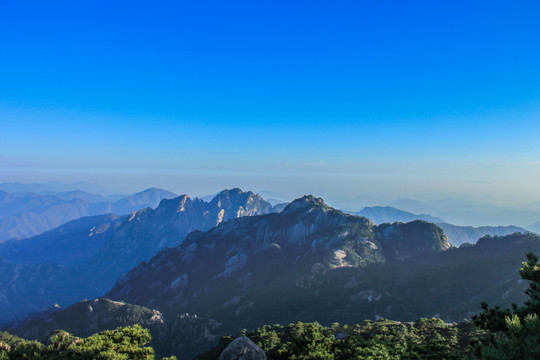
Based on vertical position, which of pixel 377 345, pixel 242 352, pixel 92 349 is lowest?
pixel 242 352

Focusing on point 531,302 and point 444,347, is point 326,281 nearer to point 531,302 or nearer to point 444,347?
point 444,347

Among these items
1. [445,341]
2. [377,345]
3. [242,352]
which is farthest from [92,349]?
[445,341]

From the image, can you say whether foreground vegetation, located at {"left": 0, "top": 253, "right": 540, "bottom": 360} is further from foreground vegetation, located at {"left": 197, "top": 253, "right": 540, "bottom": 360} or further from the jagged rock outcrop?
the jagged rock outcrop

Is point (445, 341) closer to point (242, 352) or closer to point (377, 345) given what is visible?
point (377, 345)

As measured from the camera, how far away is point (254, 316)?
168 m

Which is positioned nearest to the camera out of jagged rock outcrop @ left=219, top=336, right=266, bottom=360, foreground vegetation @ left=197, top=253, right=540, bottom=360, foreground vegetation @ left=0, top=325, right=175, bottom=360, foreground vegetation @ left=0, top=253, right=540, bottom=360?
foreground vegetation @ left=197, top=253, right=540, bottom=360

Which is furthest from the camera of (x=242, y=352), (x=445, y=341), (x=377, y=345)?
(x=445, y=341)

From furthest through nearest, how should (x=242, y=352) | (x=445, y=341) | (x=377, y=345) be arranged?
(x=445, y=341) → (x=377, y=345) → (x=242, y=352)

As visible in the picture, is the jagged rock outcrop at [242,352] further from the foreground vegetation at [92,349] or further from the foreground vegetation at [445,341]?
the foreground vegetation at [92,349]

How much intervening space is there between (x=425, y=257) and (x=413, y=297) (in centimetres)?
5890

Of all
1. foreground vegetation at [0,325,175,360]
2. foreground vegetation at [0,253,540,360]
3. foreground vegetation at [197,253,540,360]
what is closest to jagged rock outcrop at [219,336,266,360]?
foreground vegetation at [0,253,540,360]

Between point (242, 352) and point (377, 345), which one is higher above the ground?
point (377, 345)

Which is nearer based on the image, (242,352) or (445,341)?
(242,352)

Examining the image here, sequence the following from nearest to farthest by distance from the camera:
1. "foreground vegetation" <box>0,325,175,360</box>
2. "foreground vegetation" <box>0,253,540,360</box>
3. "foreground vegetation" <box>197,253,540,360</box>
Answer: "foreground vegetation" <box>197,253,540,360</box> < "foreground vegetation" <box>0,253,540,360</box> < "foreground vegetation" <box>0,325,175,360</box>
